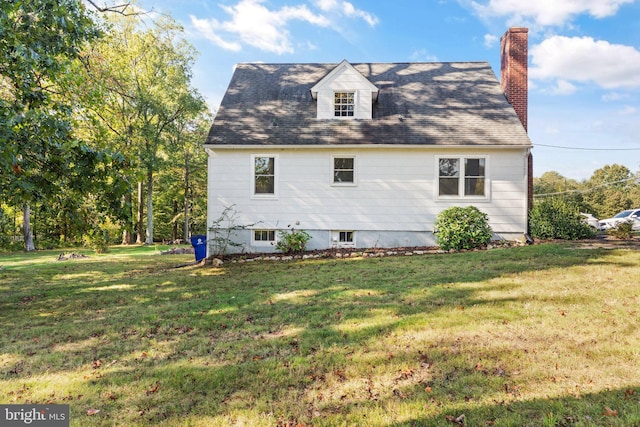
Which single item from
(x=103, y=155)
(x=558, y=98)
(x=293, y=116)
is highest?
(x=558, y=98)

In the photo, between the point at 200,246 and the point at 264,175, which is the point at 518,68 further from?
the point at 200,246

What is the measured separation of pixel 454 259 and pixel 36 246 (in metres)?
27.1

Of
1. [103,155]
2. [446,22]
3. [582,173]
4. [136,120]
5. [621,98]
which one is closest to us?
[103,155]

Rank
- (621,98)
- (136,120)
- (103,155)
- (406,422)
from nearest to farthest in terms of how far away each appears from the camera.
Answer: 1. (406,422)
2. (103,155)
3. (136,120)
4. (621,98)

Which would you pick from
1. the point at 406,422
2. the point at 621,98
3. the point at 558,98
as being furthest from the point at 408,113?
the point at 621,98

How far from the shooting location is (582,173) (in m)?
61.3

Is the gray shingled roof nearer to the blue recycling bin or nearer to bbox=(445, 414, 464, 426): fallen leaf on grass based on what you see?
the blue recycling bin

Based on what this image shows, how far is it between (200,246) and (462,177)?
31.0 feet

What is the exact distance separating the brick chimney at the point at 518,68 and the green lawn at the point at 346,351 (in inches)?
314

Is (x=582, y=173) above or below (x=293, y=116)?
above

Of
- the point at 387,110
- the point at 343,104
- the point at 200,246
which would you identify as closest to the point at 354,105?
the point at 343,104

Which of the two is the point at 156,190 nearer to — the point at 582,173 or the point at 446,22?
the point at 446,22

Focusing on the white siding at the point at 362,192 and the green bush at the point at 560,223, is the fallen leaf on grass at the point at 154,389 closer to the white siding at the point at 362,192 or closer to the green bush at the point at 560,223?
the white siding at the point at 362,192

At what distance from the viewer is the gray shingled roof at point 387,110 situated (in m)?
12.1
